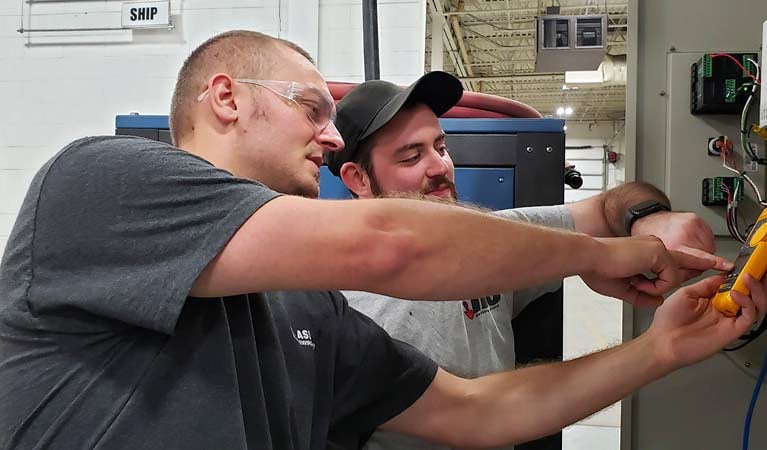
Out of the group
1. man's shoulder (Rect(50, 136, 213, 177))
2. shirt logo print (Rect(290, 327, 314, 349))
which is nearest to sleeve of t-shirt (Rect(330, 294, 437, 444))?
shirt logo print (Rect(290, 327, 314, 349))

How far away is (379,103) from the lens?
1337 mm

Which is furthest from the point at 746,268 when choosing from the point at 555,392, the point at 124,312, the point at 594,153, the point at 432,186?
the point at 594,153

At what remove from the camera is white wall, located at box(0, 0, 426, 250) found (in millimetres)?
2588

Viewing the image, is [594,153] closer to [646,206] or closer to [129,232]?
[646,206]

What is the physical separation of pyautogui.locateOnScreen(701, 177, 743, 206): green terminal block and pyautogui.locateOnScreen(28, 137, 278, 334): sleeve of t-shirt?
46.7 inches

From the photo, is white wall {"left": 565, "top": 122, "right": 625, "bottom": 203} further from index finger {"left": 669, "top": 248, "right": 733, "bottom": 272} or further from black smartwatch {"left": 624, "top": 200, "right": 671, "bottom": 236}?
index finger {"left": 669, "top": 248, "right": 733, "bottom": 272}

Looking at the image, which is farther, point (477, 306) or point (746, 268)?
point (477, 306)

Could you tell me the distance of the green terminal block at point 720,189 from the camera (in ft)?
4.56

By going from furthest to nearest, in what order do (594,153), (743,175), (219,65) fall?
(594,153)
(743,175)
(219,65)

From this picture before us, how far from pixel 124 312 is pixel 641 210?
3.21ft

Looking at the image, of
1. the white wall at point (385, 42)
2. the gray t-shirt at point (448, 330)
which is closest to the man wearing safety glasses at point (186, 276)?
the gray t-shirt at point (448, 330)

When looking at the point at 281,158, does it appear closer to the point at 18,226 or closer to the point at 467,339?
the point at 18,226

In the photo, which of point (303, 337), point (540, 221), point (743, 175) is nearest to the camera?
point (303, 337)

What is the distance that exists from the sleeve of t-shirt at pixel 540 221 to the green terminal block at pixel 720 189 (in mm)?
376
